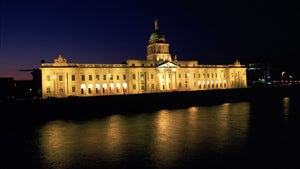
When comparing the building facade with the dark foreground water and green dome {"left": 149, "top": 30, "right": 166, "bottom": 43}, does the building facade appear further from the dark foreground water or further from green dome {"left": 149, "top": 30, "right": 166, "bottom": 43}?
the dark foreground water

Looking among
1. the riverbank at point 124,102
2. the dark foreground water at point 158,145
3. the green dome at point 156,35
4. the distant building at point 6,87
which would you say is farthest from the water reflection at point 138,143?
the green dome at point 156,35

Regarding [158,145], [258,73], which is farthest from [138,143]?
[258,73]

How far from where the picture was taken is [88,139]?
76.0 ft

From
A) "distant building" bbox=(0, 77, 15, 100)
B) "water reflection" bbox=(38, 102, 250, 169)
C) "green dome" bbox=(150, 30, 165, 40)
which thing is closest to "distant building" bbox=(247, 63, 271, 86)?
"green dome" bbox=(150, 30, 165, 40)

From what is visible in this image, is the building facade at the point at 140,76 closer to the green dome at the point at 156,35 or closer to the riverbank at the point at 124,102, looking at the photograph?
the green dome at the point at 156,35

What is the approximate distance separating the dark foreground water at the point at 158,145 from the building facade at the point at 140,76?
43.7 metres

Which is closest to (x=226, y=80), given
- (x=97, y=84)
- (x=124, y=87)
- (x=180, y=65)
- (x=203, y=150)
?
(x=180, y=65)

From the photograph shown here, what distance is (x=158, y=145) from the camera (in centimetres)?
2030

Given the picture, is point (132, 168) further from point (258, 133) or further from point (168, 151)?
point (258, 133)

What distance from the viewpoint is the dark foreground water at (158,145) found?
634 inches

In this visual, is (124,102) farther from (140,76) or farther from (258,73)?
(258,73)

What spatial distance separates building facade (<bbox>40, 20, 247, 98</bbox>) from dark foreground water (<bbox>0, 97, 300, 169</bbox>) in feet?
143

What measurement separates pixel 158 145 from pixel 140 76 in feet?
218

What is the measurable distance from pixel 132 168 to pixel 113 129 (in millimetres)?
12748
